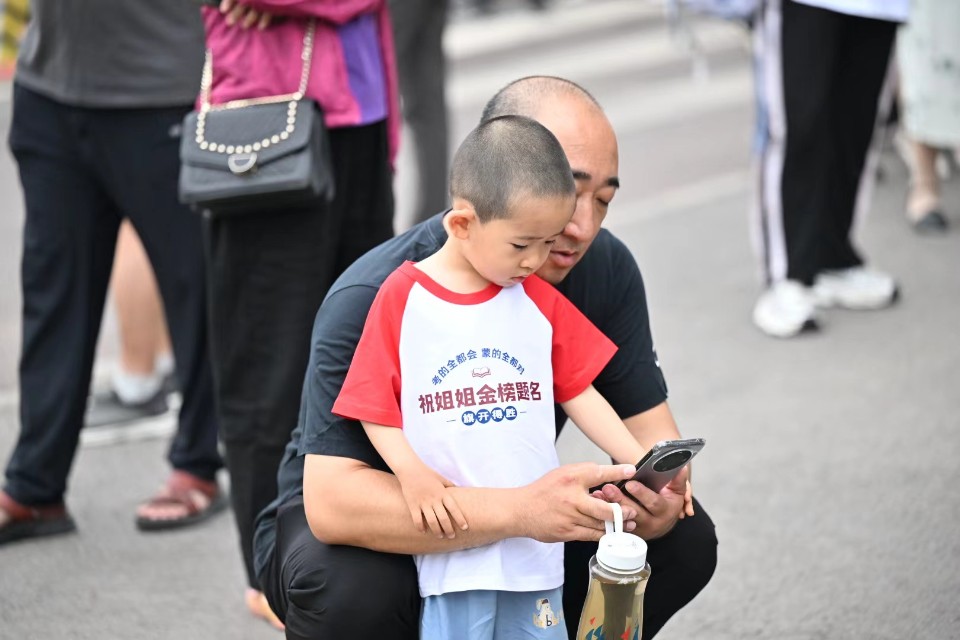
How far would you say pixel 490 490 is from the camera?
91.1 inches

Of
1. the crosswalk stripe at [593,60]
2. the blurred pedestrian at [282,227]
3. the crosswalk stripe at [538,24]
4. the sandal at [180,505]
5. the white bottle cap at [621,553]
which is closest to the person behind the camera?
the white bottle cap at [621,553]

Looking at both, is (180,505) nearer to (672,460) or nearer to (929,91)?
(672,460)

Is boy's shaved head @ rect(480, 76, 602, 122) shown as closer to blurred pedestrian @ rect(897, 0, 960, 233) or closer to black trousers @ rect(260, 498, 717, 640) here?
black trousers @ rect(260, 498, 717, 640)

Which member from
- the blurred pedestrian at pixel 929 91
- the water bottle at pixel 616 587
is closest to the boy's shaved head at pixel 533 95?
the water bottle at pixel 616 587

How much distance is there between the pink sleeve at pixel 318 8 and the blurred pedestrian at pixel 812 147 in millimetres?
2181

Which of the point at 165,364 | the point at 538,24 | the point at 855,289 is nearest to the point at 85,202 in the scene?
the point at 165,364

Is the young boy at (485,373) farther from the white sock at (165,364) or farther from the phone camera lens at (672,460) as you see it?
the white sock at (165,364)

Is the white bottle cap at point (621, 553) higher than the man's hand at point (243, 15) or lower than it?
lower

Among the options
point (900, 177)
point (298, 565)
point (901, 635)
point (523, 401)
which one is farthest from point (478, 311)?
point (900, 177)

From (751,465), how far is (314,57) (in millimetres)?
1844

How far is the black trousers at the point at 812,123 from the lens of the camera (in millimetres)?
4945

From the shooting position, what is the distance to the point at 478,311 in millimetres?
2350

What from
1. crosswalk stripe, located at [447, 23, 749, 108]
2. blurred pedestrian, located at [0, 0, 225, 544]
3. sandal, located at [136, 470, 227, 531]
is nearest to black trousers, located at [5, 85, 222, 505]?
blurred pedestrian, located at [0, 0, 225, 544]

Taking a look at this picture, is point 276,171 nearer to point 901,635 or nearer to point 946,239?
point 901,635
